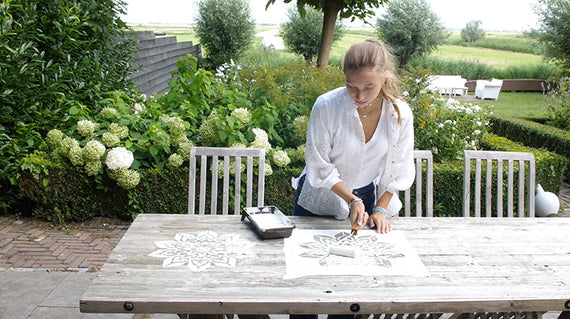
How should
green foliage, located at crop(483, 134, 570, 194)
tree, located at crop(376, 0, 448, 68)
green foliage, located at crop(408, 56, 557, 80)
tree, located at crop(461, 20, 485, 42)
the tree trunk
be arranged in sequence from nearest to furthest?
green foliage, located at crop(483, 134, 570, 194) < the tree trunk < tree, located at crop(376, 0, 448, 68) < green foliage, located at crop(408, 56, 557, 80) < tree, located at crop(461, 20, 485, 42)

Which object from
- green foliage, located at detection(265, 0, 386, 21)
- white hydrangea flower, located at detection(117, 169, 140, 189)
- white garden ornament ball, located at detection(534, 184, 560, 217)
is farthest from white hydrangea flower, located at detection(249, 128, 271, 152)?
green foliage, located at detection(265, 0, 386, 21)

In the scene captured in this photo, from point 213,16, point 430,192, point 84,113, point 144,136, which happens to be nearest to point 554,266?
point 430,192

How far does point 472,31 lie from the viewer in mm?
45500

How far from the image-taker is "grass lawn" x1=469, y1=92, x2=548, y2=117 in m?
14.4

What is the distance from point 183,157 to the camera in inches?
174

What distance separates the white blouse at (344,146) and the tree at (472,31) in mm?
46939

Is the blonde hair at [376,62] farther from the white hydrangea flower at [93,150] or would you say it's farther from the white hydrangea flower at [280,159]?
the white hydrangea flower at [93,150]

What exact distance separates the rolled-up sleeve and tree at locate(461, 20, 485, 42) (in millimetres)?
47126

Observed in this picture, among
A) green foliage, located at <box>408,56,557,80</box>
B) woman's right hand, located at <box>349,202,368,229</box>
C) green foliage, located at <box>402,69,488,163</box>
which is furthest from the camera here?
green foliage, located at <box>408,56,557,80</box>

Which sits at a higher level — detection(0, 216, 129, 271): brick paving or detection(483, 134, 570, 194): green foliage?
detection(483, 134, 570, 194): green foliage

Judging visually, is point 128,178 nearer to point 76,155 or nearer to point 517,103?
point 76,155

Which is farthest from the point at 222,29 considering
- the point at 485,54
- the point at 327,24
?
the point at 485,54

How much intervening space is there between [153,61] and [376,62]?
9.84 meters

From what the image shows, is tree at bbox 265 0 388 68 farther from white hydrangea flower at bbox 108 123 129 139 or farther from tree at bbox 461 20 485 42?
tree at bbox 461 20 485 42
